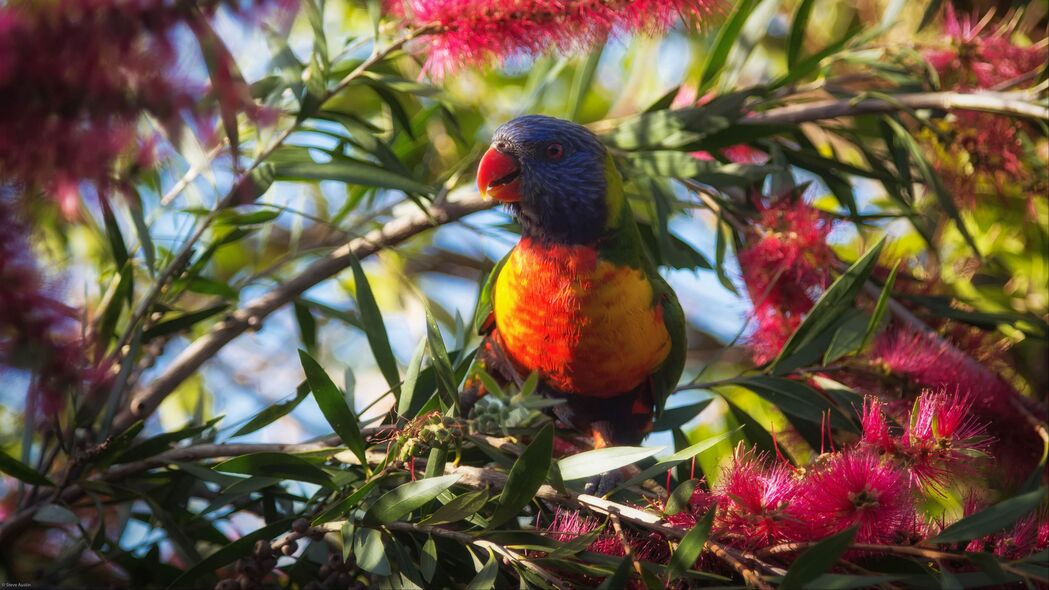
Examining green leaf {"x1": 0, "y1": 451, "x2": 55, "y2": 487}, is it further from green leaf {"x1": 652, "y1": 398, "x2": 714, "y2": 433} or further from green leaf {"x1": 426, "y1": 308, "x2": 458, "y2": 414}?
green leaf {"x1": 652, "y1": 398, "x2": 714, "y2": 433}

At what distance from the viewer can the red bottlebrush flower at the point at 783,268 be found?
1770mm

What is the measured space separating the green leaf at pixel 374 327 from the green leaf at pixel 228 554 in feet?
0.97

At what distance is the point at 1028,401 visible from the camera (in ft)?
5.65

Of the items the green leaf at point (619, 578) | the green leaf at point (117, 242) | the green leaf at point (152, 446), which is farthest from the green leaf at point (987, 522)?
the green leaf at point (117, 242)

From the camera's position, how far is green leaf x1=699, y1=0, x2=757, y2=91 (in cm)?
195

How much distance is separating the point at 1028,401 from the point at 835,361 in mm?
397

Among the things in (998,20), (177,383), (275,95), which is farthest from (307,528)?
(998,20)

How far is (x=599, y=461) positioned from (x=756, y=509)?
24 centimetres

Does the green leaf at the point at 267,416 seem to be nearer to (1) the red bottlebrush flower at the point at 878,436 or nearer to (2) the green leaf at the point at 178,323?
(2) the green leaf at the point at 178,323

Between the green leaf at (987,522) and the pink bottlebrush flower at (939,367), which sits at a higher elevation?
the green leaf at (987,522)

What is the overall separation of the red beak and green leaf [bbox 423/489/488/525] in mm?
808

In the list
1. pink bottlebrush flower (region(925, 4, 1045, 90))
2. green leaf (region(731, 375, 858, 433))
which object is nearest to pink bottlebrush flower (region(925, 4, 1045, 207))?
pink bottlebrush flower (region(925, 4, 1045, 90))

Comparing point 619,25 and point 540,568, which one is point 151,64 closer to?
point 540,568

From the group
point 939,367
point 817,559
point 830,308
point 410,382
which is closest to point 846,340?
point 830,308
